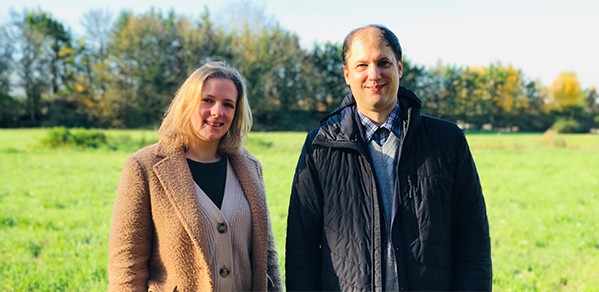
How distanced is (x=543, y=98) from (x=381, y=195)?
67.7 m

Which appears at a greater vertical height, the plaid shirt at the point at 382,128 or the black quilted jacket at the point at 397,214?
the plaid shirt at the point at 382,128

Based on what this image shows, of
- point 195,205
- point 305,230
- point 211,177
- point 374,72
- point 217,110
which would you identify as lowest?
point 305,230

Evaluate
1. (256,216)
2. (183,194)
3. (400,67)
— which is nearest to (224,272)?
(256,216)

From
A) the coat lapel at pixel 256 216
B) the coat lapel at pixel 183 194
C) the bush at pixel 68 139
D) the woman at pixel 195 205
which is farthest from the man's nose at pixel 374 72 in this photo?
the bush at pixel 68 139

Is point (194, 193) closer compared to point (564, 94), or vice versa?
point (194, 193)

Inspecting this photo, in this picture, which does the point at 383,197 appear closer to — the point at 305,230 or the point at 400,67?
the point at 305,230

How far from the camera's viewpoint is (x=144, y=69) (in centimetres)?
4100

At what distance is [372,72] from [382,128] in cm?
28

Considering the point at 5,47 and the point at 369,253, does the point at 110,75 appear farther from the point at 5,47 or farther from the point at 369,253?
the point at 369,253

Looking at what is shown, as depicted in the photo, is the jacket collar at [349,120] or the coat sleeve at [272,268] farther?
the coat sleeve at [272,268]

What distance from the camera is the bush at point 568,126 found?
57.1m

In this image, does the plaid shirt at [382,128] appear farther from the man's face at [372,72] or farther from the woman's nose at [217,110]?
the woman's nose at [217,110]

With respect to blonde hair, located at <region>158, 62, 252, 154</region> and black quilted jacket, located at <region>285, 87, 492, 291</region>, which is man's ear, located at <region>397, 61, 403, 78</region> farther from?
blonde hair, located at <region>158, 62, 252, 154</region>

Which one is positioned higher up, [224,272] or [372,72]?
[372,72]
